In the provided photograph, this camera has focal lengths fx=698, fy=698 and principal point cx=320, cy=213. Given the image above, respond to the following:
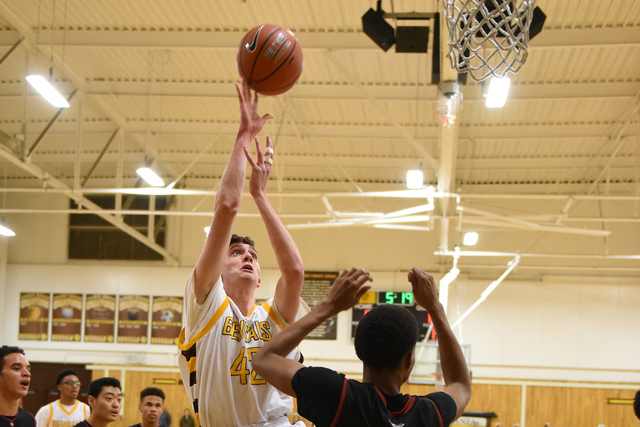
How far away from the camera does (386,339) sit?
2430 mm

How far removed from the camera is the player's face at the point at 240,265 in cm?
336

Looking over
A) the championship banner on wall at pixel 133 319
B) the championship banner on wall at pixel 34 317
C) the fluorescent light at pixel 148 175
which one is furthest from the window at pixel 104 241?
the fluorescent light at pixel 148 175

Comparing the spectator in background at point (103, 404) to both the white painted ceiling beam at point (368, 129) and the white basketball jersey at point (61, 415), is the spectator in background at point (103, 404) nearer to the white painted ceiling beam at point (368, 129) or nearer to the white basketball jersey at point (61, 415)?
the white basketball jersey at point (61, 415)

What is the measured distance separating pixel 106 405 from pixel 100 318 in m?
14.3

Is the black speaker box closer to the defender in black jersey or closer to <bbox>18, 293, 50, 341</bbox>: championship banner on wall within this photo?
the defender in black jersey

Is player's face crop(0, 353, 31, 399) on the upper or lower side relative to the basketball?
lower

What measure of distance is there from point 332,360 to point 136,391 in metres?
5.40

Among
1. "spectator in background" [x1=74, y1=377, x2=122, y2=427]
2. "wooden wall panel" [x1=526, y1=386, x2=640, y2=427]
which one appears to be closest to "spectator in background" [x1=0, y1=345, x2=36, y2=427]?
"spectator in background" [x1=74, y1=377, x2=122, y2=427]

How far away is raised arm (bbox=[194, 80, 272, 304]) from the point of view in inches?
116

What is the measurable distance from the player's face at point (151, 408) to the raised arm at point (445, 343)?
414cm

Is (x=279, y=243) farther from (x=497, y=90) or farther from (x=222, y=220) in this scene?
(x=497, y=90)

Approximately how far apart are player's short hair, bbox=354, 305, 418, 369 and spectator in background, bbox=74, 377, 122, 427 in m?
3.76

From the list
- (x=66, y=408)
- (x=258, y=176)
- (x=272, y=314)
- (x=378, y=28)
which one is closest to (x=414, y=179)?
(x=378, y=28)

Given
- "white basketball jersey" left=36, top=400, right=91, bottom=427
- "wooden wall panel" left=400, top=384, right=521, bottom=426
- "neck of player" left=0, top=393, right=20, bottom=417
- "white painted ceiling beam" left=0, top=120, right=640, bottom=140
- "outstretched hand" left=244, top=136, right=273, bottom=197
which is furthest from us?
"wooden wall panel" left=400, top=384, right=521, bottom=426
